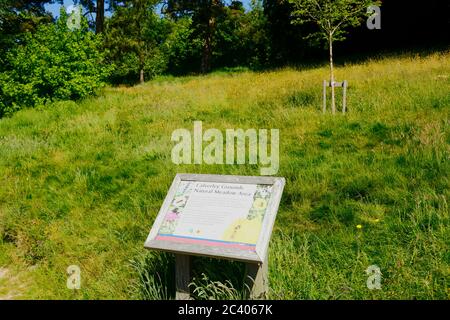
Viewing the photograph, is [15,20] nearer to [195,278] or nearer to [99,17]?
[99,17]

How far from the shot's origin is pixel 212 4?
2617 centimetres

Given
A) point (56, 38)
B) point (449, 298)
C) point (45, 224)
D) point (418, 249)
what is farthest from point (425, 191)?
point (56, 38)

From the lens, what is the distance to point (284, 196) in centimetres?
574

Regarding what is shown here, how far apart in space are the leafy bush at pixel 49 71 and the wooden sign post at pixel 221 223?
11.4 m

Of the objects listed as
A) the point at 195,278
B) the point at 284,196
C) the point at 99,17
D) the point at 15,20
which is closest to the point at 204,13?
the point at 99,17

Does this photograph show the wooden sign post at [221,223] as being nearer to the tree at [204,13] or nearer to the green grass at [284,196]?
the green grass at [284,196]

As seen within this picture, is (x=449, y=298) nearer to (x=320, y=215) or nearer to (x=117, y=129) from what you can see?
(x=320, y=215)

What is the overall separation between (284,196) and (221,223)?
96.4 inches

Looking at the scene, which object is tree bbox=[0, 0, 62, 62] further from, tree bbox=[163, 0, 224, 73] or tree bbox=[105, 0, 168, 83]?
tree bbox=[163, 0, 224, 73]

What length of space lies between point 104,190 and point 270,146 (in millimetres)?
3133

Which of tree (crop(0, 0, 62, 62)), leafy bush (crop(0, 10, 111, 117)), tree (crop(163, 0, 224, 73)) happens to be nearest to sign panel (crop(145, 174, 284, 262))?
leafy bush (crop(0, 10, 111, 117))

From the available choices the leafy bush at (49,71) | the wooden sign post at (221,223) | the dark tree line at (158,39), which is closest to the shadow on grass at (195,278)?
the wooden sign post at (221,223)

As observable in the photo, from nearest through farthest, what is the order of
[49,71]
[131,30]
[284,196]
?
[284,196]
[49,71]
[131,30]

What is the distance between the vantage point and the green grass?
13.0 ft
